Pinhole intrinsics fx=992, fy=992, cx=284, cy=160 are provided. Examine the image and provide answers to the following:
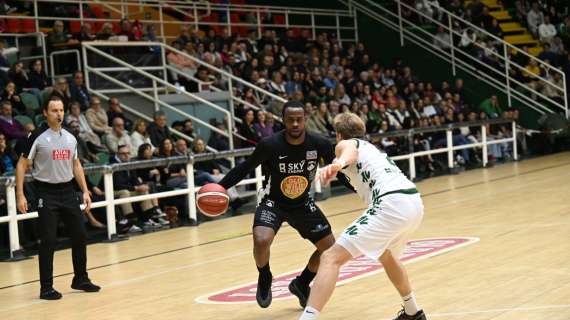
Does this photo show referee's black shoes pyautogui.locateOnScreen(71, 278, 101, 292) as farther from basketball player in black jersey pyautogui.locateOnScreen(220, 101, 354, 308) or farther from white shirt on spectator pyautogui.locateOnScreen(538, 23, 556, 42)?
white shirt on spectator pyautogui.locateOnScreen(538, 23, 556, 42)

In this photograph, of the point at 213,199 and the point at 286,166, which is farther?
the point at 286,166

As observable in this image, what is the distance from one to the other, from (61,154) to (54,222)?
670 millimetres

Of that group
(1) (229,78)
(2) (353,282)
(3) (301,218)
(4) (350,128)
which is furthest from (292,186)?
(1) (229,78)

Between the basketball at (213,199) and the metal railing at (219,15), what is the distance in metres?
12.2

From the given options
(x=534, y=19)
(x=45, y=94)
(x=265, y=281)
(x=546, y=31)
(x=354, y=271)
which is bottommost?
(x=354, y=271)

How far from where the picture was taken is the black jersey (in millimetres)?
8320

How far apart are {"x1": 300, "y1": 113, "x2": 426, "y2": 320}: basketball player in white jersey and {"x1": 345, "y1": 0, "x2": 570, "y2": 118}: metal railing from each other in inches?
803

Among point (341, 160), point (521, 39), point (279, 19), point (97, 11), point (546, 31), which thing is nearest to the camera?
point (341, 160)

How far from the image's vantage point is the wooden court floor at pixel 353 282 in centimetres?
818

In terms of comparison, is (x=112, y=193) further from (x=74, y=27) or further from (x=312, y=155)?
(x=74, y=27)

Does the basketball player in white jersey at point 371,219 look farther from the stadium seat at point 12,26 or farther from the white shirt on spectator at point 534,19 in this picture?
the white shirt on spectator at point 534,19

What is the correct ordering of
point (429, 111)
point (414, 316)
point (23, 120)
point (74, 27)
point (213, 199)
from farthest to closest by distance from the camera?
point (429, 111)
point (74, 27)
point (23, 120)
point (213, 199)
point (414, 316)

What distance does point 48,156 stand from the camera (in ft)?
31.7

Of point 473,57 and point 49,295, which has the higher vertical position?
Answer: point 473,57
